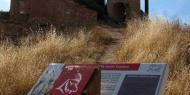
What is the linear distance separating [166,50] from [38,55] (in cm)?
304

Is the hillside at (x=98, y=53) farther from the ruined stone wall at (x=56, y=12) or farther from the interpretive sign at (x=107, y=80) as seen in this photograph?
the ruined stone wall at (x=56, y=12)

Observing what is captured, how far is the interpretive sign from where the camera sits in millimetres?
5562

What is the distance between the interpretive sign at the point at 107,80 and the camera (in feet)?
18.2

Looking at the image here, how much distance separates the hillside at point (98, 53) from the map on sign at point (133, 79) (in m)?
2.15

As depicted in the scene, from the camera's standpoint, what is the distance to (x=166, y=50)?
10703 millimetres

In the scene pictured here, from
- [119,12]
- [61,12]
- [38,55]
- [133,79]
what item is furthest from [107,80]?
[119,12]

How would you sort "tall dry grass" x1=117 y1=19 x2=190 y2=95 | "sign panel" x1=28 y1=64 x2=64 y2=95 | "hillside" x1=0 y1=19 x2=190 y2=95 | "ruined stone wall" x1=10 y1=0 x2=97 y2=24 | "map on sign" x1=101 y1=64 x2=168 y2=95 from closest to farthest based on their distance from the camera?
"map on sign" x1=101 y1=64 x2=168 y2=95 < "sign panel" x1=28 y1=64 x2=64 y2=95 < "tall dry grass" x1=117 y1=19 x2=190 y2=95 < "hillside" x1=0 y1=19 x2=190 y2=95 < "ruined stone wall" x1=10 y1=0 x2=97 y2=24

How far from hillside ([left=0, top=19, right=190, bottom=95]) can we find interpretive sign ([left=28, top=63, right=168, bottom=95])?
7.10ft

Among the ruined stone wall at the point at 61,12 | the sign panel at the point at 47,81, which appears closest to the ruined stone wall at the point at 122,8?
the ruined stone wall at the point at 61,12

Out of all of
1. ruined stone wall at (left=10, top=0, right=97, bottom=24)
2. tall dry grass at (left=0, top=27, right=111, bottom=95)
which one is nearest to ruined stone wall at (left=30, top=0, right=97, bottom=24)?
ruined stone wall at (left=10, top=0, right=97, bottom=24)

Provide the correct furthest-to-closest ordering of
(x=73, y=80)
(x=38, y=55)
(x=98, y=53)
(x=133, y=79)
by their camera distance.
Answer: (x=98, y=53) → (x=38, y=55) → (x=73, y=80) → (x=133, y=79)

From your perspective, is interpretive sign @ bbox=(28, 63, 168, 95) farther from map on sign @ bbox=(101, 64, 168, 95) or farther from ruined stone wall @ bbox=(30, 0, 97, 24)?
ruined stone wall @ bbox=(30, 0, 97, 24)

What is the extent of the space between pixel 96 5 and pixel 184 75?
15570 millimetres

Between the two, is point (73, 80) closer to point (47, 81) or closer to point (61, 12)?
point (47, 81)
